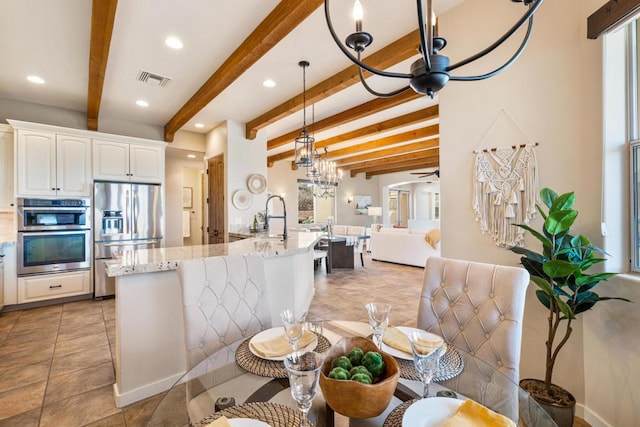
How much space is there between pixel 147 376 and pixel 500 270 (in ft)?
7.20

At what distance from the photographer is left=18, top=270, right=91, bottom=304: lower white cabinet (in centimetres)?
356

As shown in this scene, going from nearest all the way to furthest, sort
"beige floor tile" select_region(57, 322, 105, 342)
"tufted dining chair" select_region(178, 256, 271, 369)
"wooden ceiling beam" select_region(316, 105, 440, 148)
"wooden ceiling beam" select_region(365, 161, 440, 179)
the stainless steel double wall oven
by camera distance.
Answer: "tufted dining chair" select_region(178, 256, 271, 369)
"beige floor tile" select_region(57, 322, 105, 342)
the stainless steel double wall oven
"wooden ceiling beam" select_region(316, 105, 440, 148)
"wooden ceiling beam" select_region(365, 161, 440, 179)

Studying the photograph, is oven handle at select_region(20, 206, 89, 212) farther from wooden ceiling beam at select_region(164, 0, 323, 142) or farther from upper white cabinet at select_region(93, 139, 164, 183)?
wooden ceiling beam at select_region(164, 0, 323, 142)

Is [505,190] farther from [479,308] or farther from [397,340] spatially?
[397,340]

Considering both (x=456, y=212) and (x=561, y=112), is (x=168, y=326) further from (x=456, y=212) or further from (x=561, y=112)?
(x=561, y=112)

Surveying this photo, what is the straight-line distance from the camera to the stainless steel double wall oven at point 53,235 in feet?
11.7

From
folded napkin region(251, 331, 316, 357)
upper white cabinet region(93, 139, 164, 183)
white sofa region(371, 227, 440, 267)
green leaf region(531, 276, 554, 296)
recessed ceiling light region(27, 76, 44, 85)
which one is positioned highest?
recessed ceiling light region(27, 76, 44, 85)

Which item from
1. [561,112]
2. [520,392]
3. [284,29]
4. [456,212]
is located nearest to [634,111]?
[561,112]

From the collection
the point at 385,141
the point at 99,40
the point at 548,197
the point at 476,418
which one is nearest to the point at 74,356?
the point at 99,40

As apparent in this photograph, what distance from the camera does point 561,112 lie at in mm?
1706

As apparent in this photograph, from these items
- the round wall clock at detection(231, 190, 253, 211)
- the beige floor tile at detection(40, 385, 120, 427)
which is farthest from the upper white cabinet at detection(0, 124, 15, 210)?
the beige floor tile at detection(40, 385, 120, 427)

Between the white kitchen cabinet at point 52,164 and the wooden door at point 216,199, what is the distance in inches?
71.3

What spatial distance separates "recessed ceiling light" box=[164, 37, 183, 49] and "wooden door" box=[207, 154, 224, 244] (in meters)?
2.38

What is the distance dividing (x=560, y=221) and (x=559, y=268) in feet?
0.77
